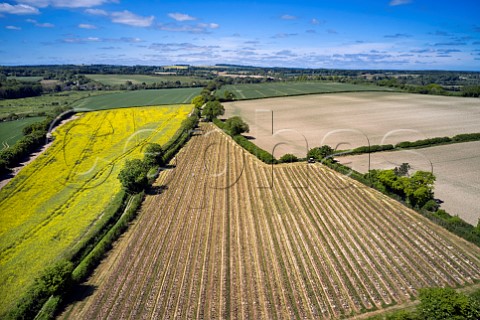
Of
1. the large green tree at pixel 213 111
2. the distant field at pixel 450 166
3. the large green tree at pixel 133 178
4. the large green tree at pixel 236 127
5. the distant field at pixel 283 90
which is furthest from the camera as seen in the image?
the distant field at pixel 283 90

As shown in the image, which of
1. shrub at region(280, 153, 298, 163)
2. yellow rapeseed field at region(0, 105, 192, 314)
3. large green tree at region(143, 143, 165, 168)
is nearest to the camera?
yellow rapeseed field at region(0, 105, 192, 314)

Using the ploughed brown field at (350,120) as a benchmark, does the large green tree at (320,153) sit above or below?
below

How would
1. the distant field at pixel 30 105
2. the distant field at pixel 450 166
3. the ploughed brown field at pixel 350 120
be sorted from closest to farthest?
the distant field at pixel 450 166, the ploughed brown field at pixel 350 120, the distant field at pixel 30 105

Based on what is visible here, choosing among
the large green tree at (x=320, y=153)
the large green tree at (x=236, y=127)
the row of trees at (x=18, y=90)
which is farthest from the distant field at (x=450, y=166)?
the row of trees at (x=18, y=90)

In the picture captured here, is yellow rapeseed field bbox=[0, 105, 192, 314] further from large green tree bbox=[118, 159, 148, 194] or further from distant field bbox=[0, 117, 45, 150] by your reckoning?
distant field bbox=[0, 117, 45, 150]

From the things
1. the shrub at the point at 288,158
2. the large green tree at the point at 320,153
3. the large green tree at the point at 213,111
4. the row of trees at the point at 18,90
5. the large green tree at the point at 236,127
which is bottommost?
the shrub at the point at 288,158

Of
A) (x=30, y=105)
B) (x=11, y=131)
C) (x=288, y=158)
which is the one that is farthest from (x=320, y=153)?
(x=30, y=105)

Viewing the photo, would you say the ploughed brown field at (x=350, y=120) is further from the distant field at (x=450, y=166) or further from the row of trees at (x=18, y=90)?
the row of trees at (x=18, y=90)

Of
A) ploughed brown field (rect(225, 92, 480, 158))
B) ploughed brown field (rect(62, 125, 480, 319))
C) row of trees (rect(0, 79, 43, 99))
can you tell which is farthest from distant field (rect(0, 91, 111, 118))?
ploughed brown field (rect(62, 125, 480, 319))
